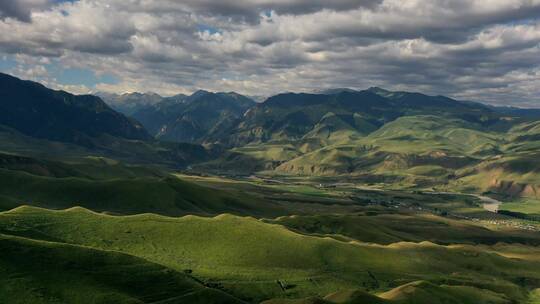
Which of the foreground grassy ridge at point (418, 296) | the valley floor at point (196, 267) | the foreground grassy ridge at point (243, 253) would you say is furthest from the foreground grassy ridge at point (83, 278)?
the foreground grassy ridge at point (418, 296)

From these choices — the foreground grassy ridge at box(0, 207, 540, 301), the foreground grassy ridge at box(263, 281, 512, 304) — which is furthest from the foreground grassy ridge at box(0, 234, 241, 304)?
the foreground grassy ridge at box(263, 281, 512, 304)

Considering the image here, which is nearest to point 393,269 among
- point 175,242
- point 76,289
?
point 175,242

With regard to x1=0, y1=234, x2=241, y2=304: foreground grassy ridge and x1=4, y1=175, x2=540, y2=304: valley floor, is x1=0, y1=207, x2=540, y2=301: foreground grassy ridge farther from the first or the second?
x1=0, y1=234, x2=241, y2=304: foreground grassy ridge

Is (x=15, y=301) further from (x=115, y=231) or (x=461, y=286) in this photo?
(x=461, y=286)

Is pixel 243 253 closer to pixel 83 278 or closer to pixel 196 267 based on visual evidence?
pixel 196 267

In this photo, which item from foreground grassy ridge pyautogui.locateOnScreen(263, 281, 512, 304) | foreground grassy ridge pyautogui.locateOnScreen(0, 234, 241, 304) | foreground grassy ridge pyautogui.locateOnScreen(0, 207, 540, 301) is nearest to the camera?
foreground grassy ridge pyautogui.locateOnScreen(0, 234, 241, 304)
